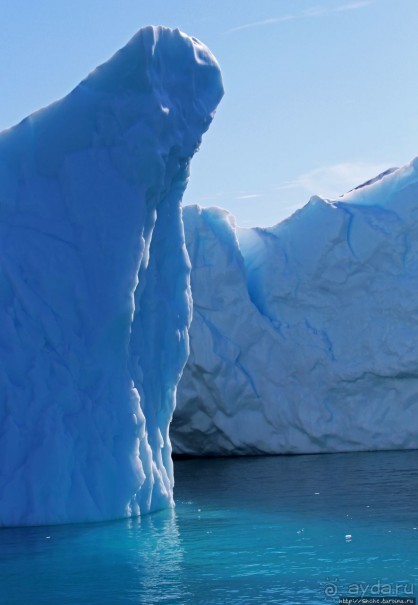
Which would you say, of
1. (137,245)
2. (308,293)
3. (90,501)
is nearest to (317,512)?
(90,501)

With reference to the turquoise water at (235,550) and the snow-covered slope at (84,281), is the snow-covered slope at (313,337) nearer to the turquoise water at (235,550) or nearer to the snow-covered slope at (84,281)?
the turquoise water at (235,550)

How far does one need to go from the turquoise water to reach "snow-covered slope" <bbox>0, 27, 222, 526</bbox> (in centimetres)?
48

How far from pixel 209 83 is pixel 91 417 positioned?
4.20 meters

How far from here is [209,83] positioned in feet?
36.3

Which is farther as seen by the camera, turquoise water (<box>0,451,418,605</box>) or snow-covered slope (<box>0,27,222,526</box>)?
snow-covered slope (<box>0,27,222,526</box>)

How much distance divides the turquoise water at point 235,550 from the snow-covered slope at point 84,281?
478 mm

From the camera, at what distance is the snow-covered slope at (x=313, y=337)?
674 inches

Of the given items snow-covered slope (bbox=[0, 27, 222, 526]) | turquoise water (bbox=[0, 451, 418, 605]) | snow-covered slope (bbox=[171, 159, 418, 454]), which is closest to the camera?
turquoise water (bbox=[0, 451, 418, 605])

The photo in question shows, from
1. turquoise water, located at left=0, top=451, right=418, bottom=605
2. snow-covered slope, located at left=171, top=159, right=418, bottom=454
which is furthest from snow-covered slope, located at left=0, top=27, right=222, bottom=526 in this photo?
snow-covered slope, located at left=171, top=159, right=418, bottom=454

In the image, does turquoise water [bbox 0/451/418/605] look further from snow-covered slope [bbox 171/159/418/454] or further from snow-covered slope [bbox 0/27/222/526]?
snow-covered slope [bbox 171/159/418/454]

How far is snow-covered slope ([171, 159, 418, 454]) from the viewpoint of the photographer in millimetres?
17109

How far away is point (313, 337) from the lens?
17594 mm

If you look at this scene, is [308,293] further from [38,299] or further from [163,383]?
[38,299]

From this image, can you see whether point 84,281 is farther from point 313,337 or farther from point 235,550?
point 313,337
